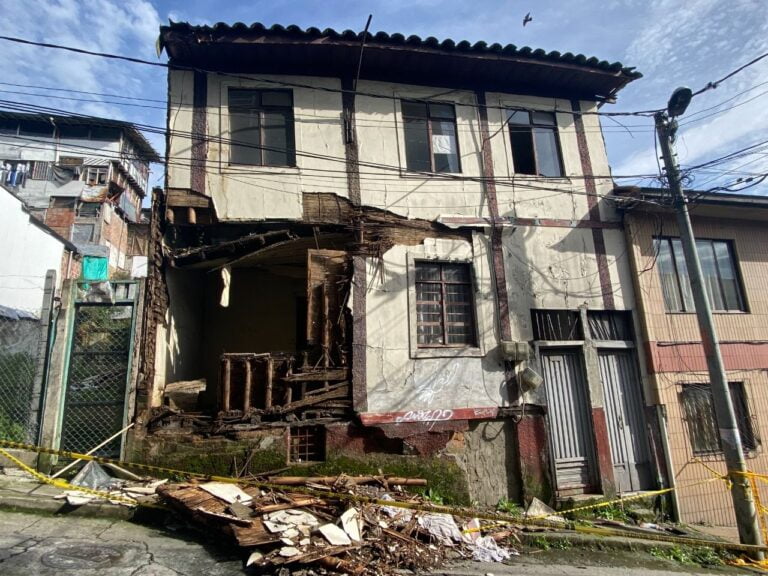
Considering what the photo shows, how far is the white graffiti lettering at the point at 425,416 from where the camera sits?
7.88 meters

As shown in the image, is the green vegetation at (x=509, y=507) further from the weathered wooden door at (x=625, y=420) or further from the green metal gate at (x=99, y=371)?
the green metal gate at (x=99, y=371)

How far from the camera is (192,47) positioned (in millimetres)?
8461

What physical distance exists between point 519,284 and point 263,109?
6.47 metres

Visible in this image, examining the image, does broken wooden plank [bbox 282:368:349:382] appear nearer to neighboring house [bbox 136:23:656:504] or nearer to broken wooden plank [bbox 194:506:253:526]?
neighboring house [bbox 136:23:656:504]

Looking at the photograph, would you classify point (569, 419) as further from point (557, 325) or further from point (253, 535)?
point (253, 535)

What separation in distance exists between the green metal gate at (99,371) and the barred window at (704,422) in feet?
35.7

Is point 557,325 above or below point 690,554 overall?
above

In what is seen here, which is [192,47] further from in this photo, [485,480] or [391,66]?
[485,480]

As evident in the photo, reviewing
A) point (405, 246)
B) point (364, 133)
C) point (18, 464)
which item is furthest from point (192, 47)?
point (18, 464)

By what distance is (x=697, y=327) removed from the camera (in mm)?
9719

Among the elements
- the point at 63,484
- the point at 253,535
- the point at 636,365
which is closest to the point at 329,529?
the point at 253,535

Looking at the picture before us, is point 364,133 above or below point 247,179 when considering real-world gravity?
above

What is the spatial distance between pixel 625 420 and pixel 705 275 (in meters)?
4.16

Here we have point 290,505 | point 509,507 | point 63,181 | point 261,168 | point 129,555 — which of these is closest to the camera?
point 129,555
